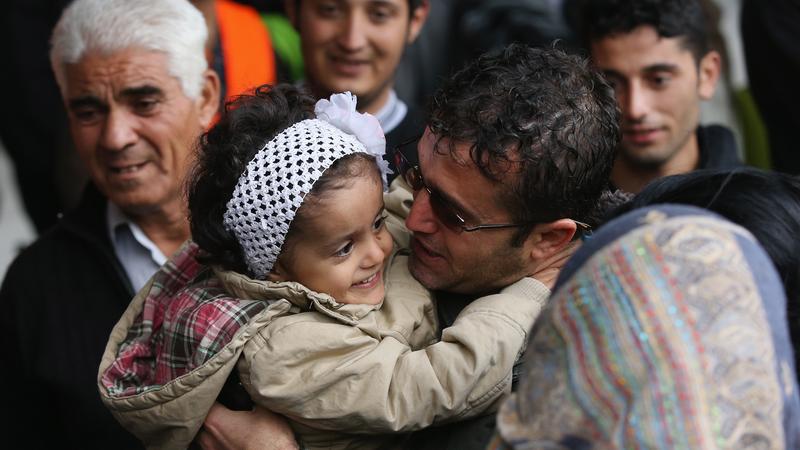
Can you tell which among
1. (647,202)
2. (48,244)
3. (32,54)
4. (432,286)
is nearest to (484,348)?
(432,286)

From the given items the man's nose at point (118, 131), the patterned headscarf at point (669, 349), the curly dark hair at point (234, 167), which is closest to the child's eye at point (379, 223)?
the curly dark hair at point (234, 167)

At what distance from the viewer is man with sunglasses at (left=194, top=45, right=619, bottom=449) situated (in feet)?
7.73

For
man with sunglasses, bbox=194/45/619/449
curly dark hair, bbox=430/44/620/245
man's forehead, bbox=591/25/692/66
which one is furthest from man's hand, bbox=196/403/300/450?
man's forehead, bbox=591/25/692/66

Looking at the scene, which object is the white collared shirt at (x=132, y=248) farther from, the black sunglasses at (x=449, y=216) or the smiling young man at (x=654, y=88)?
the smiling young man at (x=654, y=88)

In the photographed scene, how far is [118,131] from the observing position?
11.5 feet

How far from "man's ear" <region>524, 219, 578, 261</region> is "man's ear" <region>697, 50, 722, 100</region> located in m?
2.13

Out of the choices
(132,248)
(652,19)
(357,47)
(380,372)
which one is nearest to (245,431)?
(380,372)

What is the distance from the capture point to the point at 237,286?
2.45 metres

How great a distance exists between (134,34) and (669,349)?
105 inches

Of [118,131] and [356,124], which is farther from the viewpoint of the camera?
[118,131]

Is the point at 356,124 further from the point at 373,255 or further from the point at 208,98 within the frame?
the point at 208,98

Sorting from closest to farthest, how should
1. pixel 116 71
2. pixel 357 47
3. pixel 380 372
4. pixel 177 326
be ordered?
1. pixel 380 372
2. pixel 177 326
3. pixel 116 71
4. pixel 357 47

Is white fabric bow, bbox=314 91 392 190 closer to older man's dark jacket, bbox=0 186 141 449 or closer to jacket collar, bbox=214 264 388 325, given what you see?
jacket collar, bbox=214 264 388 325

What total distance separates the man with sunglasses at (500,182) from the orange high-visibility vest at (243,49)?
1.90 meters
